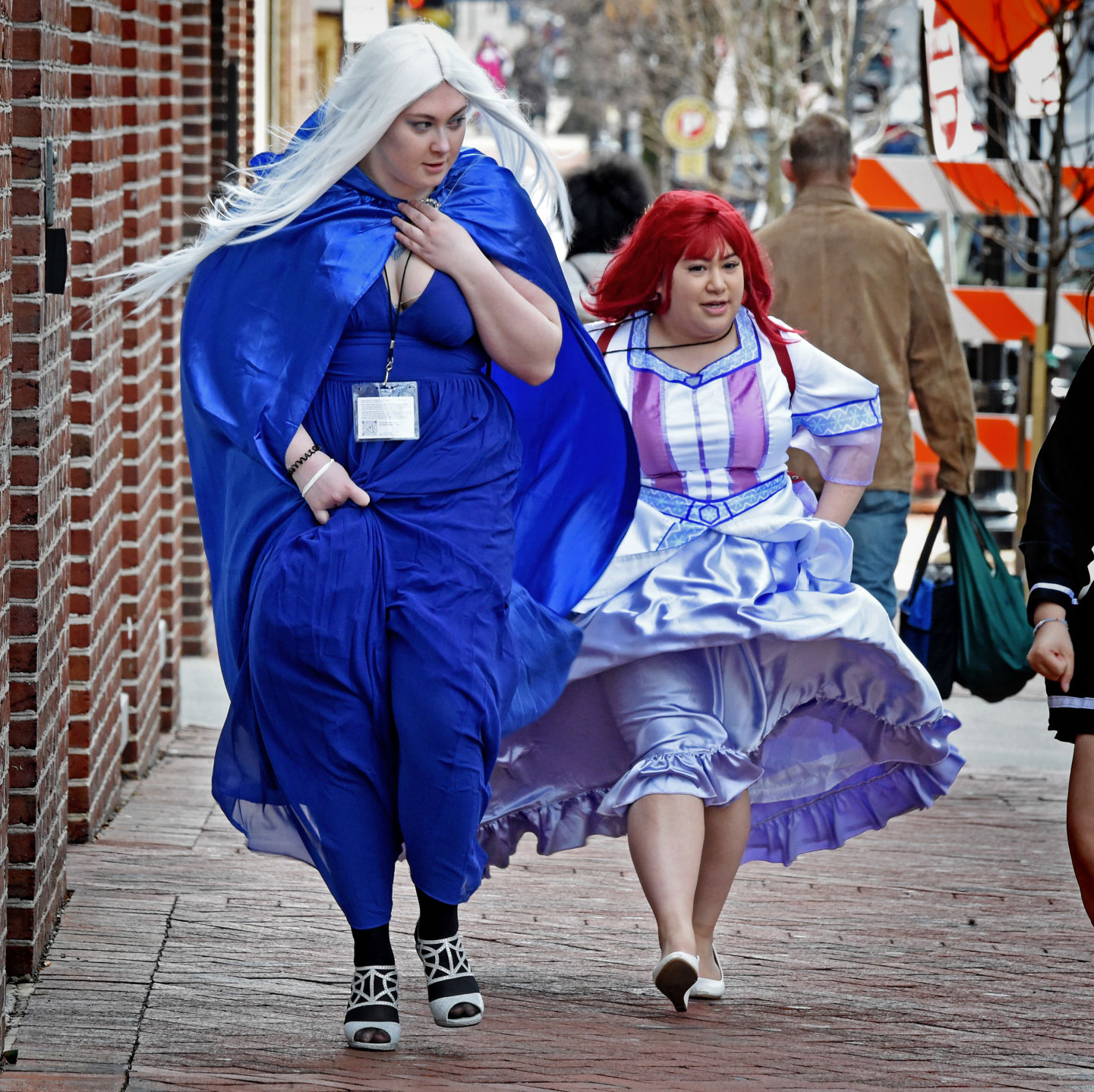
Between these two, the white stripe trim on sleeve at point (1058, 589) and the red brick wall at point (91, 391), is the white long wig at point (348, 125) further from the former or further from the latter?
the red brick wall at point (91, 391)

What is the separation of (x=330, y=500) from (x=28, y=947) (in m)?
1.33

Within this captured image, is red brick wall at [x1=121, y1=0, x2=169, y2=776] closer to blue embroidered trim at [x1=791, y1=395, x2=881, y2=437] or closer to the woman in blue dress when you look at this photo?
the woman in blue dress

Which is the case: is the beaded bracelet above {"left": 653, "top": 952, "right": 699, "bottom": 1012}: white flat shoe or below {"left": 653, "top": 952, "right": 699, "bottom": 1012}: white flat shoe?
above

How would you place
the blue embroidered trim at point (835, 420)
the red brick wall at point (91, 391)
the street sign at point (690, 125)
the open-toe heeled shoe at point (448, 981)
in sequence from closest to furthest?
the open-toe heeled shoe at point (448, 981)
the blue embroidered trim at point (835, 420)
the red brick wall at point (91, 391)
the street sign at point (690, 125)

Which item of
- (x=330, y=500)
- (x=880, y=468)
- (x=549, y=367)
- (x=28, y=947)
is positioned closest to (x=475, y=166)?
(x=549, y=367)

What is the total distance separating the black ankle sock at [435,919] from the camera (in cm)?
427

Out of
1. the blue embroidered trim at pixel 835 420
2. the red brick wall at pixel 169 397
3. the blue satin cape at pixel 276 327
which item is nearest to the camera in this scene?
the blue satin cape at pixel 276 327

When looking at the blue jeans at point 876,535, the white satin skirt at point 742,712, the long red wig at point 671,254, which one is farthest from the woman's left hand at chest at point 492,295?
the blue jeans at point 876,535

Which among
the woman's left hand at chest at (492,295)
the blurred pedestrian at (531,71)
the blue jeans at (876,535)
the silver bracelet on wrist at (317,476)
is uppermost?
the blurred pedestrian at (531,71)

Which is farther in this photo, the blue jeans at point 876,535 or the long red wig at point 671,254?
the blue jeans at point 876,535

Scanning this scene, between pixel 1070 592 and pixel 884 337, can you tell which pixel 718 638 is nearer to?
pixel 1070 592

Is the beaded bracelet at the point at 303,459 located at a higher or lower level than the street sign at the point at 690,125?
lower

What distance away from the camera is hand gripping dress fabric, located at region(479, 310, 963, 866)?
15.2 feet

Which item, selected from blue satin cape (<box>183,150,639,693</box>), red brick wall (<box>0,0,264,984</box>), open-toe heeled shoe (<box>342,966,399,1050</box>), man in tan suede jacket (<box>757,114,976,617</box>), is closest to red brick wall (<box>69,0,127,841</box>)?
red brick wall (<box>0,0,264,984</box>)
